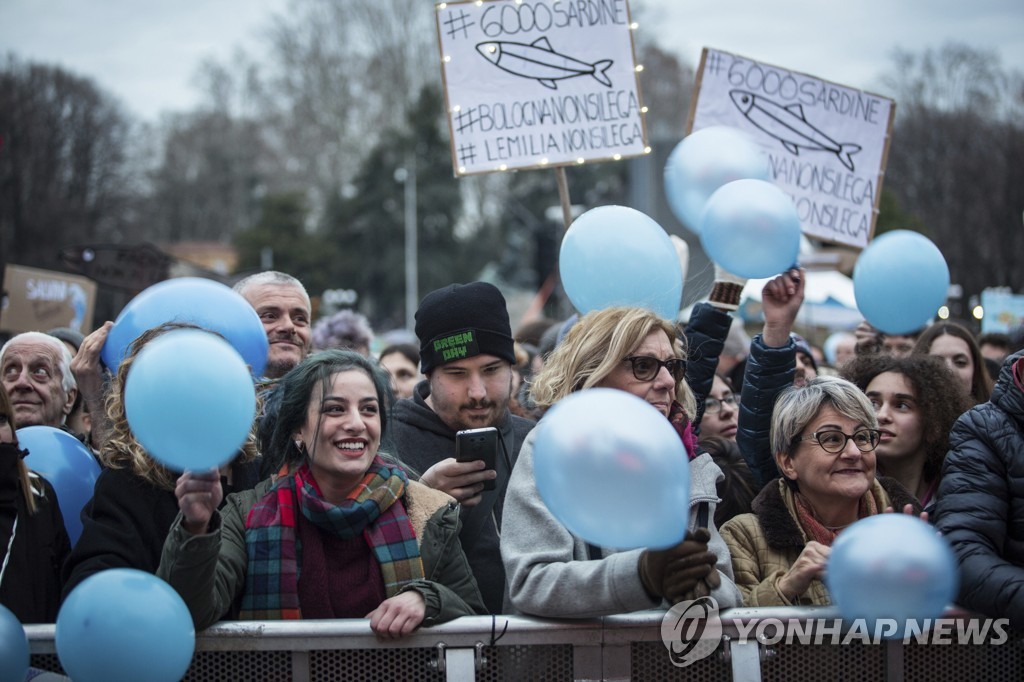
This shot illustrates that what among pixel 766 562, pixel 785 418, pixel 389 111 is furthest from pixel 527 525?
pixel 389 111

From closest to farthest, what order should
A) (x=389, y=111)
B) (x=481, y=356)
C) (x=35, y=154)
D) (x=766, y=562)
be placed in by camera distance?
(x=766, y=562) → (x=481, y=356) → (x=35, y=154) → (x=389, y=111)

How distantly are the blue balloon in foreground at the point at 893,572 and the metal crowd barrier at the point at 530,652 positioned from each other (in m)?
0.38

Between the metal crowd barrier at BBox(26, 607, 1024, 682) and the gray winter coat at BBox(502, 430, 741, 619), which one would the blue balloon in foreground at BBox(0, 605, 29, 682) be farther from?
the gray winter coat at BBox(502, 430, 741, 619)

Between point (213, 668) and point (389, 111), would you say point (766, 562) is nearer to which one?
point (213, 668)

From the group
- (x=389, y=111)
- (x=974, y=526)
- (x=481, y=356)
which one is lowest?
(x=974, y=526)

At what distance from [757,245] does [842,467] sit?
665mm

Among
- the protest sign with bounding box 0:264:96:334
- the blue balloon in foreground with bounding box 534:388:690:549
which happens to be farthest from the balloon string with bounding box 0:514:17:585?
the protest sign with bounding box 0:264:96:334

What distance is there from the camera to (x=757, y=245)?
3008 mm

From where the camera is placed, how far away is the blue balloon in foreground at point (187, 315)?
10.2ft

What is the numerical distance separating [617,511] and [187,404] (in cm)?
89

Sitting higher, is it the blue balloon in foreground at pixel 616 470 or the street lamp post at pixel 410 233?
the street lamp post at pixel 410 233

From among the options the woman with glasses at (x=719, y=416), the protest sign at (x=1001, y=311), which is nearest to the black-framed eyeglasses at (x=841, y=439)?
the woman with glasses at (x=719, y=416)

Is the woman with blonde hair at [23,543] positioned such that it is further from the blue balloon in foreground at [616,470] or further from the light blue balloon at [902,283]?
the light blue balloon at [902,283]

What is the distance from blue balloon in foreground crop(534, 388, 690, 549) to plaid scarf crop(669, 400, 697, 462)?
0.60 m
